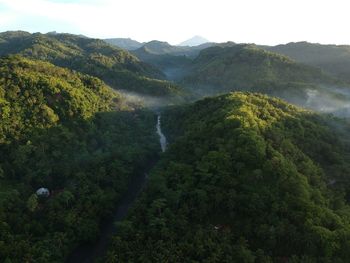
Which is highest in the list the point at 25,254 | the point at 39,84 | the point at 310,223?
the point at 39,84

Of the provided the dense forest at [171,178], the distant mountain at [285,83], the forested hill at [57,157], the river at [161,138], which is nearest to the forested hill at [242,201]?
the dense forest at [171,178]

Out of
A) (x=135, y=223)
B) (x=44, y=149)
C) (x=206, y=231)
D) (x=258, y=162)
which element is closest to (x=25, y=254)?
(x=135, y=223)

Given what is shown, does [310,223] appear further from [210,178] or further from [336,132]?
[336,132]

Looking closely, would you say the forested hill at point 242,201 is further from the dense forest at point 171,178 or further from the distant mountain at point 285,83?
the distant mountain at point 285,83

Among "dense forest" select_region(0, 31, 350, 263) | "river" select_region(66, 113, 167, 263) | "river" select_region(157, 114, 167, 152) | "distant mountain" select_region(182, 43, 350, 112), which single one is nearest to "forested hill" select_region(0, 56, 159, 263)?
"dense forest" select_region(0, 31, 350, 263)

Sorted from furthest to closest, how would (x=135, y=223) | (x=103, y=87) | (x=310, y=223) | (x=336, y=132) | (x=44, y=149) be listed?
(x=103, y=87), (x=336, y=132), (x=44, y=149), (x=135, y=223), (x=310, y=223)

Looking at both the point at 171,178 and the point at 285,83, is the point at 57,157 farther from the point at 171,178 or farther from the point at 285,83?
the point at 285,83
